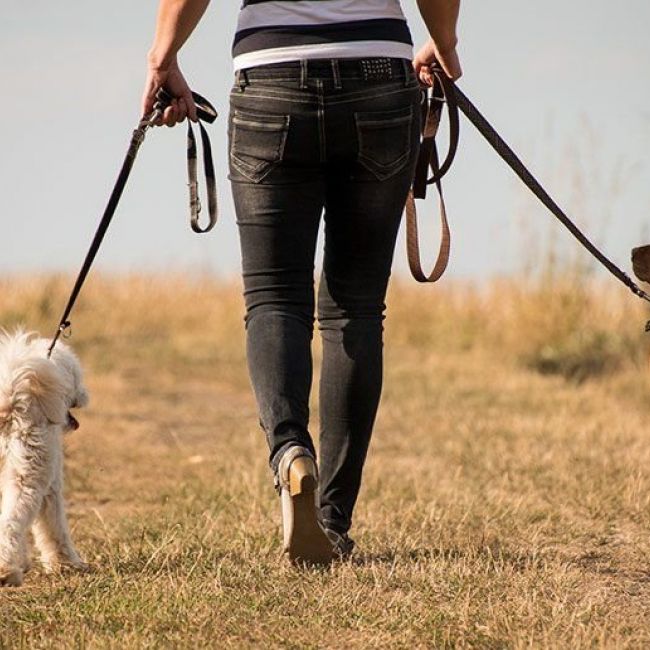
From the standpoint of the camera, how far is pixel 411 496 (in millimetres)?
6762

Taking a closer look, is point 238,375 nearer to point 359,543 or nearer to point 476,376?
point 476,376

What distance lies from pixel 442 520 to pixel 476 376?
6.76 meters

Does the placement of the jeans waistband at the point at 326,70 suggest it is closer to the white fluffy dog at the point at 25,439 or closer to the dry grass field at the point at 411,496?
the white fluffy dog at the point at 25,439

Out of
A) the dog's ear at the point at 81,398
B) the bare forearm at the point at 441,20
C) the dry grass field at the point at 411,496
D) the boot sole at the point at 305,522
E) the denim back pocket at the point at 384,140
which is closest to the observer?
the dry grass field at the point at 411,496

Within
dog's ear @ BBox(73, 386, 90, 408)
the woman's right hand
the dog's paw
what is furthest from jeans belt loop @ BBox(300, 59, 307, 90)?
the dog's paw

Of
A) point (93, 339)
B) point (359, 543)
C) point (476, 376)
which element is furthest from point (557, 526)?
point (93, 339)

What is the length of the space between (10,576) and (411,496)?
2.65 meters

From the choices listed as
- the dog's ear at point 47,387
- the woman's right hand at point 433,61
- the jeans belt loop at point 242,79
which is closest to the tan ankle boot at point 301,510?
the dog's ear at point 47,387

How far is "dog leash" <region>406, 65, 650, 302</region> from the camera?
479 cm

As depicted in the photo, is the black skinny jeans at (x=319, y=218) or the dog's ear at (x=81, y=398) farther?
the dog's ear at (x=81, y=398)

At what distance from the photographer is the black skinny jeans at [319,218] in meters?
4.26

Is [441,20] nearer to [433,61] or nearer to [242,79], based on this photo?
[433,61]

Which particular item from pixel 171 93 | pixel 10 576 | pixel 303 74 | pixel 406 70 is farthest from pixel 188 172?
pixel 10 576

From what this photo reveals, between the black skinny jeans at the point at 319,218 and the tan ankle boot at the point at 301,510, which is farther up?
the black skinny jeans at the point at 319,218
